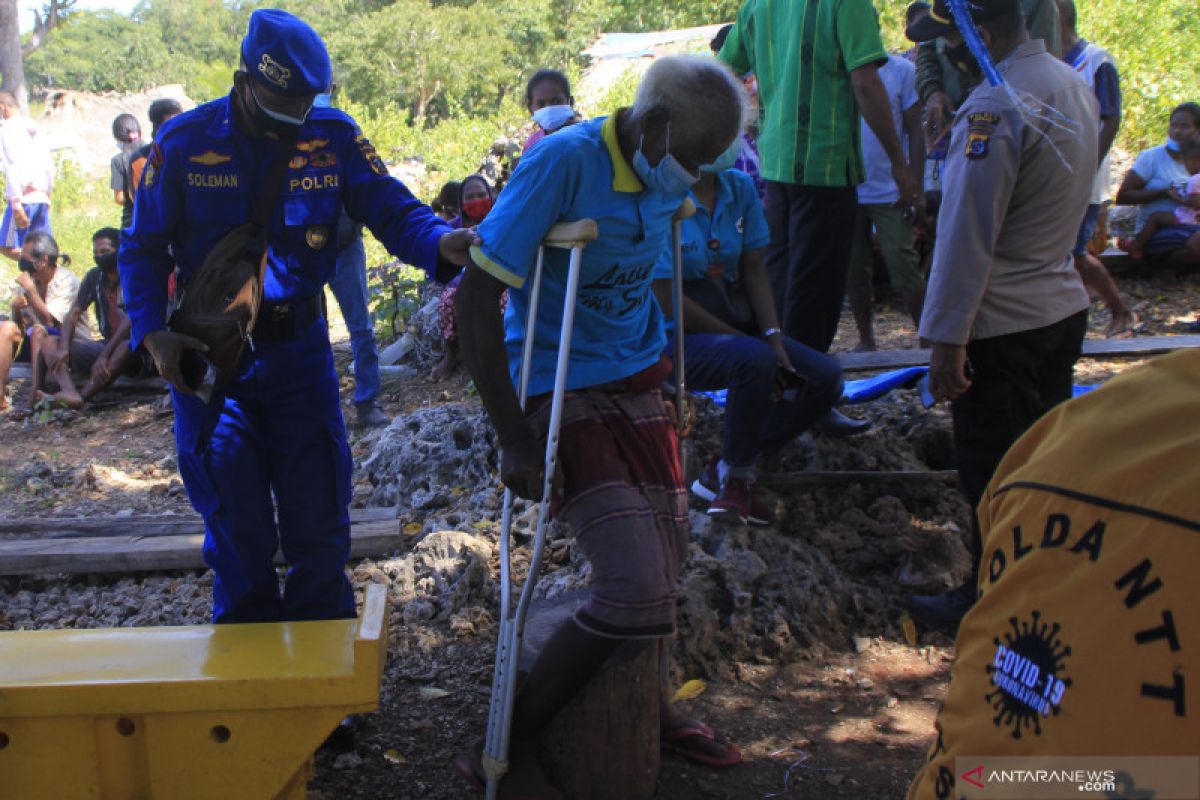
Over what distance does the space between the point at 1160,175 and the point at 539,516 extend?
25.5 feet

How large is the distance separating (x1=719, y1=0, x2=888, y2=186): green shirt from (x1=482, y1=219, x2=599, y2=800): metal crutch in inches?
92.2

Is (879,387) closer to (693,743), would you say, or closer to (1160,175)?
(693,743)

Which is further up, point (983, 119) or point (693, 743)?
point (983, 119)

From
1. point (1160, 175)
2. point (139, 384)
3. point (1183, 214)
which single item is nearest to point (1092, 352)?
point (1183, 214)

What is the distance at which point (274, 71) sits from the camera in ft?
9.61

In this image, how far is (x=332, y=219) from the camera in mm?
3270

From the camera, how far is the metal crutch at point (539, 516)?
2.69 meters

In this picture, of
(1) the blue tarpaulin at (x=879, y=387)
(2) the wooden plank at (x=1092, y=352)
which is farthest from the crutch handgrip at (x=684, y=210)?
(2) the wooden plank at (x=1092, y=352)

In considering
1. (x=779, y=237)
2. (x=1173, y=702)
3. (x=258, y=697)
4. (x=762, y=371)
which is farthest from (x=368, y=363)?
(x=1173, y=702)

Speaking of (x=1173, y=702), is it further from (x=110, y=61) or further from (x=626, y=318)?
(x=110, y=61)

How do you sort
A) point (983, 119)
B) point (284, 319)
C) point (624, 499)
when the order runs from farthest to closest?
point (983, 119) → point (284, 319) → point (624, 499)

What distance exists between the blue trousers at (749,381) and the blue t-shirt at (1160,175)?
18.8 feet

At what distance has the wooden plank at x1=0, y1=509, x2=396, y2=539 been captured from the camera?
4980 mm

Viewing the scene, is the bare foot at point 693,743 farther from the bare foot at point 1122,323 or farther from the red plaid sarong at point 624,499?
the bare foot at point 1122,323
